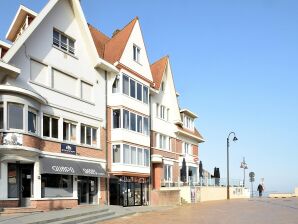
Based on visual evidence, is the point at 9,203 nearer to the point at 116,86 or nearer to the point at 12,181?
the point at 12,181

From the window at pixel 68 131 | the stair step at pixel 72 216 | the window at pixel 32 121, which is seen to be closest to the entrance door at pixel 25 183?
the window at pixel 32 121

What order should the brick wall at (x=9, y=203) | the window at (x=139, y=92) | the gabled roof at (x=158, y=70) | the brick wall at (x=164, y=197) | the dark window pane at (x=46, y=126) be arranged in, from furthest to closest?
the gabled roof at (x=158, y=70) < the brick wall at (x=164, y=197) < the window at (x=139, y=92) < the dark window pane at (x=46, y=126) < the brick wall at (x=9, y=203)

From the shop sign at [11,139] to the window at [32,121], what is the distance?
1213 millimetres

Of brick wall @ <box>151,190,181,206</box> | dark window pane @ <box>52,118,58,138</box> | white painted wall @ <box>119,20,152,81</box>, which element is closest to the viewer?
dark window pane @ <box>52,118,58,138</box>

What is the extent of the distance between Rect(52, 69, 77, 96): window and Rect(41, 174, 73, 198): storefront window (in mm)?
5213

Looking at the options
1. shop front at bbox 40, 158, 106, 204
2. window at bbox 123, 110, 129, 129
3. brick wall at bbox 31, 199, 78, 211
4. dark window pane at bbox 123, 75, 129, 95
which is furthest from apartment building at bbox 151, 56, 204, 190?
brick wall at bbox 31, 199, 78, 211

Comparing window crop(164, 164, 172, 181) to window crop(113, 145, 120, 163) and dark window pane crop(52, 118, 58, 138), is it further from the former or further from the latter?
dark window pane crop(52, 118, 58, 138)

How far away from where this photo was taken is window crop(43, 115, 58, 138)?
958 inches

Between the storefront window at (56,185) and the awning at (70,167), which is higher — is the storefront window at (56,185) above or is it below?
below

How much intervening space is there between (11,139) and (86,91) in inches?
330

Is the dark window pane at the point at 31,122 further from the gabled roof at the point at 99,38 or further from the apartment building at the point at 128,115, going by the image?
the gabled roof at the point at 99,38

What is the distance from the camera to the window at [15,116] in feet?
69.9

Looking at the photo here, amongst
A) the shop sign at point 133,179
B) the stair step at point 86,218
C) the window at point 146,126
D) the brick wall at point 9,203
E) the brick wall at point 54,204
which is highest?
the window at point 146,126

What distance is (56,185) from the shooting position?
24.8 meters
